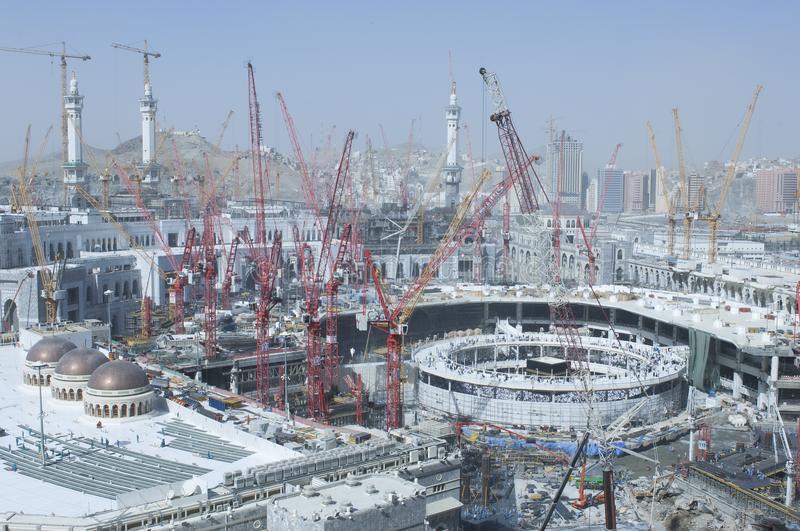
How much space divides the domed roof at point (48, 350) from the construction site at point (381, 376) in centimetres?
9

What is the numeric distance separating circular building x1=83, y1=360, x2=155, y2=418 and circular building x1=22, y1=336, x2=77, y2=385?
3.47 meters

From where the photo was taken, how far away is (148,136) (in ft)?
262

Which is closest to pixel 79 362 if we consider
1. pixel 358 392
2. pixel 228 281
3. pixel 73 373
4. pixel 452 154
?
pixel 73 373

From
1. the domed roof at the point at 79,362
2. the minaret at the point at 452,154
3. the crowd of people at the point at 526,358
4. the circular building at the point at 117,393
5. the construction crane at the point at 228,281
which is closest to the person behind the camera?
the circular building at the point at 117,393

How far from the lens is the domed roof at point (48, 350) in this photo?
94.8 feet

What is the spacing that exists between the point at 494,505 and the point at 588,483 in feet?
14.7

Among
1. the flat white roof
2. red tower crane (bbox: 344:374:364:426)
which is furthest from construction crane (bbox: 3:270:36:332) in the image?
red tower crane (bbox: 344:374:364:426)

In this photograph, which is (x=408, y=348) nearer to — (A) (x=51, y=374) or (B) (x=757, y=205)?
(A) (x=51, y=374)

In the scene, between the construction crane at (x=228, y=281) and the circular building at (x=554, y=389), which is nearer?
the circular building at (x=554, y=389)

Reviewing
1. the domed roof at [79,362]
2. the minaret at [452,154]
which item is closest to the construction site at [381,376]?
the domed roof at [79,362]

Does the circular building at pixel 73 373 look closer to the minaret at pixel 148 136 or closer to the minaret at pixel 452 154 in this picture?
the minaret at pixel 148 136

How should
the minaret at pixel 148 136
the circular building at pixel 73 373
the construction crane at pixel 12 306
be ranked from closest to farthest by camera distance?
1. the circular building at pixel 73 373
2. the construction crane at pixel 12 306
3. the minaret at pixel 148 136

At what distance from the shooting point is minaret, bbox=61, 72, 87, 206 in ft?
216

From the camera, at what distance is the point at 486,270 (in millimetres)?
74250
